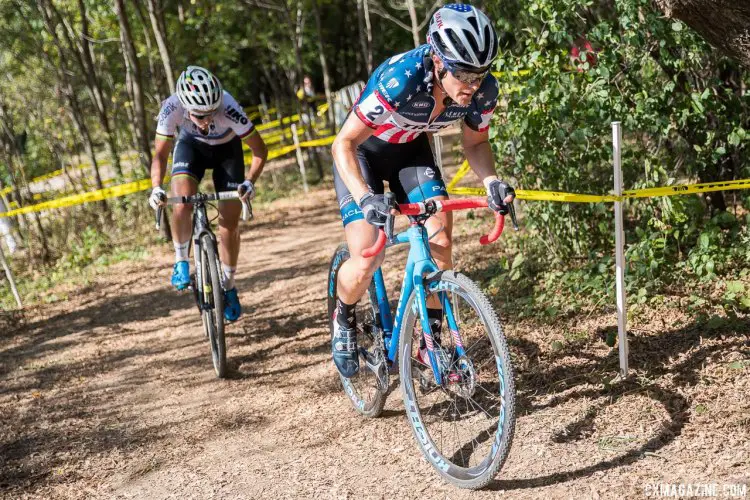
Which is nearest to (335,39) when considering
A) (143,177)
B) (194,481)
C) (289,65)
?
(289,65)

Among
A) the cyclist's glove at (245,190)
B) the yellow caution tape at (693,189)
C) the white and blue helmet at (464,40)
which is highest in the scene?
the white and blue helmet at (464,40)

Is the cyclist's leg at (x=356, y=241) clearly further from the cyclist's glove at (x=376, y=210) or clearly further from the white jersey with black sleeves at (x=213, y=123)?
the white jersey with black sleeves at (x=213, y=123)

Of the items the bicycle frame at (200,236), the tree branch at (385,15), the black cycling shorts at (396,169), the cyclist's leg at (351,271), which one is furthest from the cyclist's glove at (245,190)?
the tree branch at (385,15)

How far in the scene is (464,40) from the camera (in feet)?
10.8

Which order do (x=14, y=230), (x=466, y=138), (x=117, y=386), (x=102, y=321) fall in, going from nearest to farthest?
(x=466, y=138) < (x=117, y=386) < (x=102, y=321) < (x=14, y=230)

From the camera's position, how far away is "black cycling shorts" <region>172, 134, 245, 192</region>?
Answer: 6.06 m

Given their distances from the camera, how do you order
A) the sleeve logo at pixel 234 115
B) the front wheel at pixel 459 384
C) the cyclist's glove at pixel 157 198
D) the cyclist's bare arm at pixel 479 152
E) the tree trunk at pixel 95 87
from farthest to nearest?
the tree trunk at pixel 95 87
the sleeve logo at pixel 234 115
the cyclist's glove at pixel 157 198
the cyclist's bare arm at pixel 479 152
the front wheel at pixel 459 384

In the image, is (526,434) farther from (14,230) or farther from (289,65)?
Result: (289,65)

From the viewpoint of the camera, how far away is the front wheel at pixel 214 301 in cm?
557

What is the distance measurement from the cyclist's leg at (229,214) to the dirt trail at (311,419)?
22.3 inches

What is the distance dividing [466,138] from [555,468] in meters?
1.82

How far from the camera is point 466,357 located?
344 centimetres

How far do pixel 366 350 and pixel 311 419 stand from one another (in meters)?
0.65

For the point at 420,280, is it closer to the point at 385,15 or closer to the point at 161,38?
the point at 161,38
